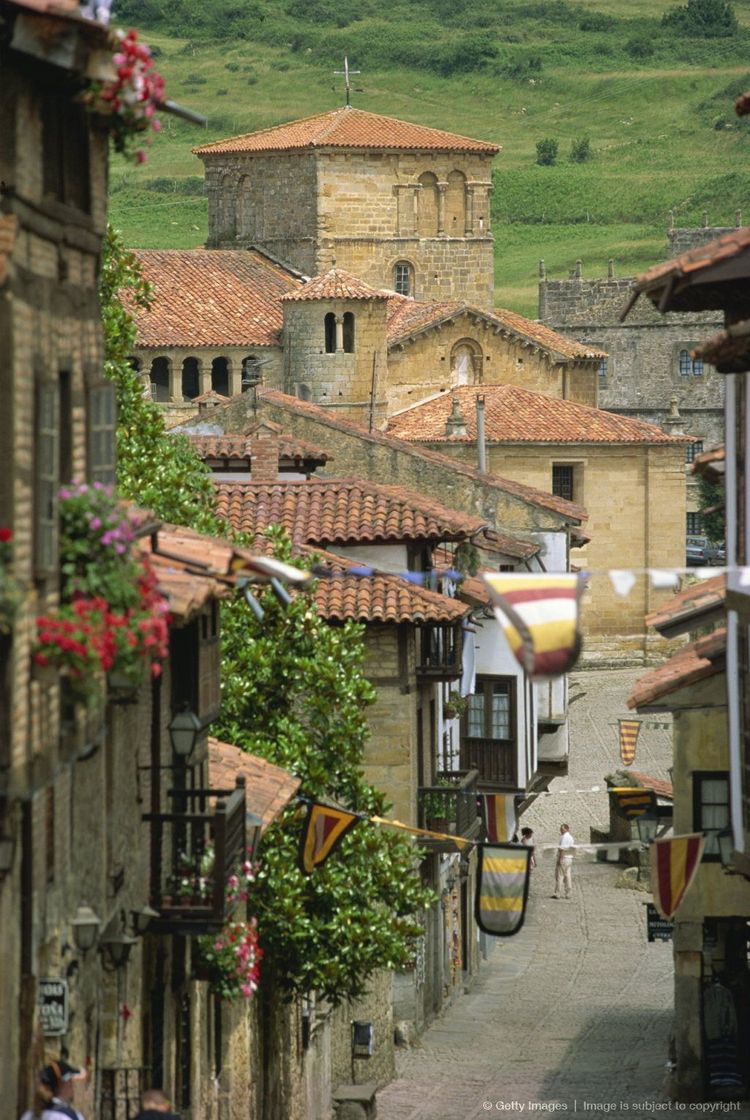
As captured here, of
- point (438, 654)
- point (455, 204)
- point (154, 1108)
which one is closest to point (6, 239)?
point (154, 1108)

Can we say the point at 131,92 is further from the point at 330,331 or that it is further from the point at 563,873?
the point at 330,331

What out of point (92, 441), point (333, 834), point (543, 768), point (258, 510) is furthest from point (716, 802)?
point (543, 768)

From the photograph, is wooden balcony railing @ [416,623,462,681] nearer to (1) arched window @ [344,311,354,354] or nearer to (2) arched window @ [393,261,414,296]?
(1) arched window @ [344,311,354,354]

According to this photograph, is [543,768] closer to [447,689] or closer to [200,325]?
[447,689]

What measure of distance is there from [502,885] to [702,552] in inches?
2640

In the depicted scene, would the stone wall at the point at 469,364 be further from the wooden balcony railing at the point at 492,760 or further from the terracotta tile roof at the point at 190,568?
the terracotta tile roof at the point at 190,568

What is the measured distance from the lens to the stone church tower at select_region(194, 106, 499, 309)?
283ft

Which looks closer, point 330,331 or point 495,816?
point 495,816

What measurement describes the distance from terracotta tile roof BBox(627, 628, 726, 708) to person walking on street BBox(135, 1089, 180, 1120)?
31.8 feet

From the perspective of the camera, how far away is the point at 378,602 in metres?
34.9

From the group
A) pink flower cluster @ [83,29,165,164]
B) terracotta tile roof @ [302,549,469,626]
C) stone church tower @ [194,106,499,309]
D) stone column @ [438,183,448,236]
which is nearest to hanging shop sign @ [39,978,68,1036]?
pink flower cluster @ [83,29,165,164]

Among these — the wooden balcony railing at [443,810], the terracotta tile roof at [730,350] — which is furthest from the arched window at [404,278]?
the terracotta tile roof at [730,350]

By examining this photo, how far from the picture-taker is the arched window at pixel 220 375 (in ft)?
259

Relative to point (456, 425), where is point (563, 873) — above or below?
below
